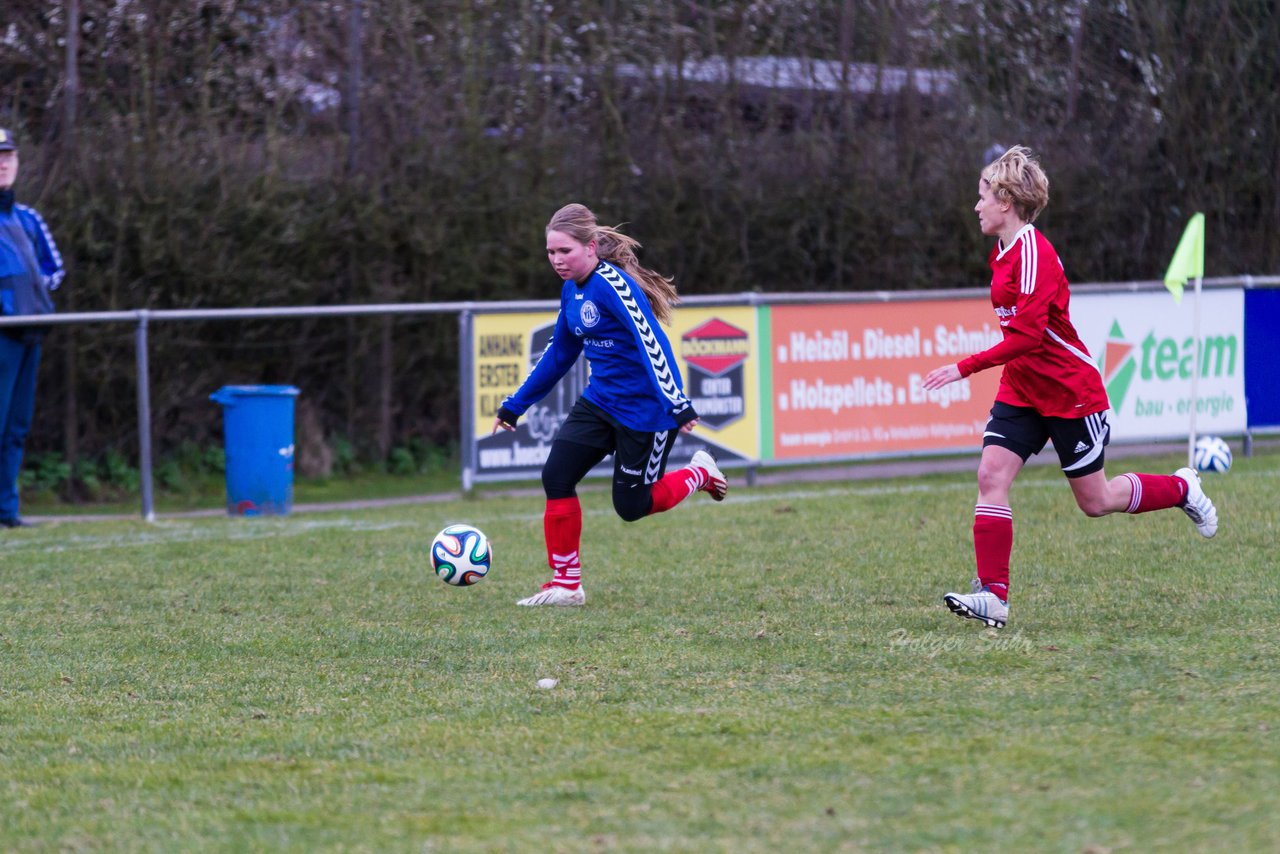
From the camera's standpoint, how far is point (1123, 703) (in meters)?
5.10

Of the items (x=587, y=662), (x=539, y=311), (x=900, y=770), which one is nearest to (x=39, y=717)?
(x=587, y=662)

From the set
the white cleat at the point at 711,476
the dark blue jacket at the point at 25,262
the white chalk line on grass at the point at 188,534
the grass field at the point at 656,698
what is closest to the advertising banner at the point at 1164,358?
the grass field at the point at 656,698

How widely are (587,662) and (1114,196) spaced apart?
1168cm

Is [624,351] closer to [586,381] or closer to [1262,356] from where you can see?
[586,381]

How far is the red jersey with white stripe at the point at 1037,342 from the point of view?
6281 mm

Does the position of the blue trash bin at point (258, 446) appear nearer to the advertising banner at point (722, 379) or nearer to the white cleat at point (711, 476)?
the advertising banner at point (722, 379)

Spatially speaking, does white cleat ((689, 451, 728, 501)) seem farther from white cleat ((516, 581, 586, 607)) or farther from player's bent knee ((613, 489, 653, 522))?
white cleat ((516, 581, 586, 607))

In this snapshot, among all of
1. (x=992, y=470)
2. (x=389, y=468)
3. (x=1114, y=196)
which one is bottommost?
(x=389, y=468)

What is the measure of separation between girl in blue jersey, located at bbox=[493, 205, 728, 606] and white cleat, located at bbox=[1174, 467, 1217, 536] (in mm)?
2208

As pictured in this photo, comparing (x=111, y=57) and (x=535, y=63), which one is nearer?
(x=111, y=57)

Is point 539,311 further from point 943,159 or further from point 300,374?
point 943,159

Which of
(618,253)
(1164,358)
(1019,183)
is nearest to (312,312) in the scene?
(618,253)

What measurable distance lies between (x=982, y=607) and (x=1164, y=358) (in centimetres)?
750

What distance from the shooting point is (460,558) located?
7488 millimetres
